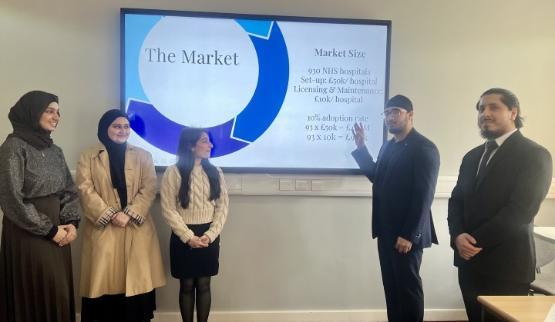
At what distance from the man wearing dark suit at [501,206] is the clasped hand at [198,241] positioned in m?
1.36

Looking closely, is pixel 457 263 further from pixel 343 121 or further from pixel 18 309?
pixel 18 309

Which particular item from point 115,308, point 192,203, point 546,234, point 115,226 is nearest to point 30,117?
point 115,226

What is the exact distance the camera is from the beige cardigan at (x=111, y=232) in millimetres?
2428

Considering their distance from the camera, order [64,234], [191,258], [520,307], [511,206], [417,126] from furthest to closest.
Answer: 1. [417,126]
2. [191,258]
3. [64,234]
4. [511,206]
5. [520,307]

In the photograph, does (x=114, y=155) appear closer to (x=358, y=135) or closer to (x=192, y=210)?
(x=192, y=210)

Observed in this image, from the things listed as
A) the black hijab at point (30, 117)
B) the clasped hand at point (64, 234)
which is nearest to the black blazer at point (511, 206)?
the clasped hand at point (64, 234)

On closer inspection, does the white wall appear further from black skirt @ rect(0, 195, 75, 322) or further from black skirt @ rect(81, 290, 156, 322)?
black skirt @ rect(0, 195, 75, 322)

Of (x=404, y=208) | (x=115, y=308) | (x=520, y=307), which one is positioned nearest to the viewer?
(x=520, y=307)

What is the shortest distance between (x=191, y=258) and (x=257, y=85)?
1204mm

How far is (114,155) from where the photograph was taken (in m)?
2.48

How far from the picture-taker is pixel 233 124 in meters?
2.85

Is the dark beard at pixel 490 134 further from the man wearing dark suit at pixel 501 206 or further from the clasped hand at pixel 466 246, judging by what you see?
the clasped hand at pixel 466 246

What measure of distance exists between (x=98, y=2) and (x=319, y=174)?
184 cm

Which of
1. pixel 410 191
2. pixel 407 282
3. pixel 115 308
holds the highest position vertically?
pixel 410 191
